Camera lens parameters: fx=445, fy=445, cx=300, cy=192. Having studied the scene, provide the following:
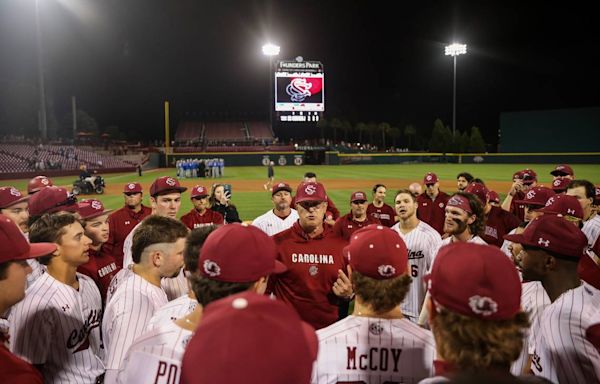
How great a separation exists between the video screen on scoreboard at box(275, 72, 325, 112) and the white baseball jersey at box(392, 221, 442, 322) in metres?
38.7

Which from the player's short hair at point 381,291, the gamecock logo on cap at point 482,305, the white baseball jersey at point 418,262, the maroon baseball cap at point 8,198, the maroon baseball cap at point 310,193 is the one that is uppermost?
the maroon baseball cap at point 310,193

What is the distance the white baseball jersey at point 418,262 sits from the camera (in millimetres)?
5230

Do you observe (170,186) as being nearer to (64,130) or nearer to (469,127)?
(469,127)

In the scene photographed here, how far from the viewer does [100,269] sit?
4.66m

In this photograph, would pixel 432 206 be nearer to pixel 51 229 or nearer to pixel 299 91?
pixel 51 229

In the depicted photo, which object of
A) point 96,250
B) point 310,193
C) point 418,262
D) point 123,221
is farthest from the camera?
point 123,221

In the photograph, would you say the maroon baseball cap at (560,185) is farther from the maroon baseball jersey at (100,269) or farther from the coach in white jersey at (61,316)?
the coach in white jersey at (61,316)

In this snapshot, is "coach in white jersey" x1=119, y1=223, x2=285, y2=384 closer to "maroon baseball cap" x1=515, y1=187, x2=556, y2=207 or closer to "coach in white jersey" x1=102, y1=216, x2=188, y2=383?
"coach in white jersey" x1=102, y1=216, x2=188, y2=383

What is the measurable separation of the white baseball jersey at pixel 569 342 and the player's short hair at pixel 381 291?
0.96m

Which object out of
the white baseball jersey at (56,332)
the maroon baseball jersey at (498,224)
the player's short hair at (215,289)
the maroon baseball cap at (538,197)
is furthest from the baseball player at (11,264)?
the maroon baseball cap at (538,197)

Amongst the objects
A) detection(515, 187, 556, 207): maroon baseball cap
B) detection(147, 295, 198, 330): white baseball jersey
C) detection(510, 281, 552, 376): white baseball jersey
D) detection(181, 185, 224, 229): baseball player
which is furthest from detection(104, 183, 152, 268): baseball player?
detection(515, 187, 556, 207): maroon baseball cap

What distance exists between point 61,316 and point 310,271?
83.1 inches

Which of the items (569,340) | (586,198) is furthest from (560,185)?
(569,340)

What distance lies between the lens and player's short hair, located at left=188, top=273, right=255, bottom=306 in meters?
2.01
